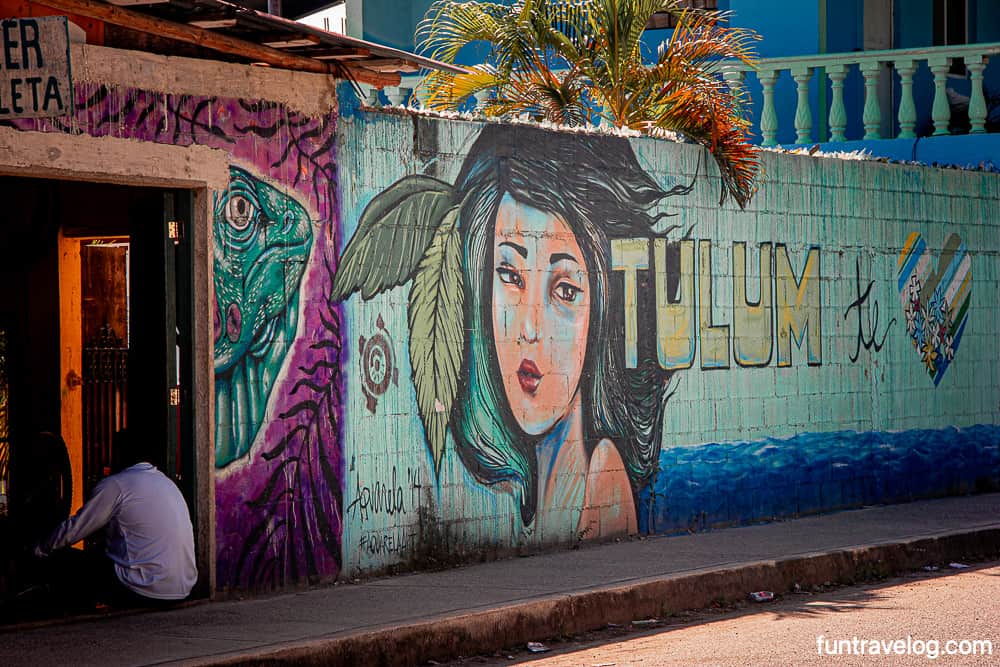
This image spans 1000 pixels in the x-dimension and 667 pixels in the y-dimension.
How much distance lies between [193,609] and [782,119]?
11.7 metres

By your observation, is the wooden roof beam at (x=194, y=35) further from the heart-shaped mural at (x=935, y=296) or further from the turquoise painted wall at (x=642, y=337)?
the heart-shaped mural at (x=935, y=296)

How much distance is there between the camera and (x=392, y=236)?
9906 mm

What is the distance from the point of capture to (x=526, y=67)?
43.6ft

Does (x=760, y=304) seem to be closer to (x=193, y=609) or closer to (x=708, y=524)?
(x=708, y=524)

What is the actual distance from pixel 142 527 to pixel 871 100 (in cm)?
1094

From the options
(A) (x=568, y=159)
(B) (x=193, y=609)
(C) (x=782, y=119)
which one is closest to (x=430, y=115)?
(A) (x=568, y=159)

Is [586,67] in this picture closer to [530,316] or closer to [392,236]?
[530,316]

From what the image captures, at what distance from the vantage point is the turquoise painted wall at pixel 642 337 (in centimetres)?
991

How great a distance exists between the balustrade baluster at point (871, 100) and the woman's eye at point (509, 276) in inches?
284

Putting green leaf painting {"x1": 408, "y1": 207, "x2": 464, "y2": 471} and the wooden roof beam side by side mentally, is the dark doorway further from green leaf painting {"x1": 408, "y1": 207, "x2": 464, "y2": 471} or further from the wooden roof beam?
green leaf painting {"x1": 408, "y1": 207, "x2": 464, "y2": 471}

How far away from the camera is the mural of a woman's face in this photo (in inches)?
422
